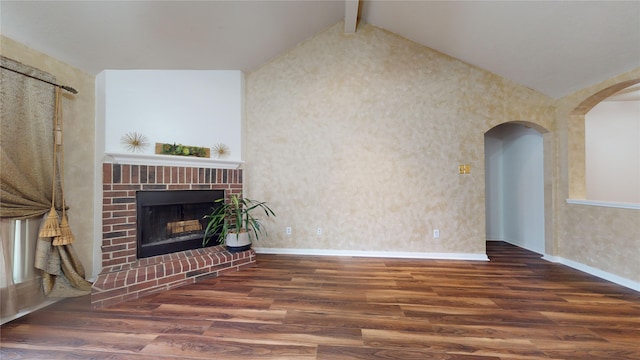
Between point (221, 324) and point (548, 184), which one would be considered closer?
point (221, 324)

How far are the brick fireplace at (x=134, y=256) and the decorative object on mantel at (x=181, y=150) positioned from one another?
0.17 meters

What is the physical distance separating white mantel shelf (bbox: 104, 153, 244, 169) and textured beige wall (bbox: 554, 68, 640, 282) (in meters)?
4.31

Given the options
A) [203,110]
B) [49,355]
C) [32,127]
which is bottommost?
[49,355]

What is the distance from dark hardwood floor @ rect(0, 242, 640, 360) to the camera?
1377 mm

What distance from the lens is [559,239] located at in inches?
117

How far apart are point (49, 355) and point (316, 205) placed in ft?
8.40

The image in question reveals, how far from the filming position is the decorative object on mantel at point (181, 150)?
257 cm

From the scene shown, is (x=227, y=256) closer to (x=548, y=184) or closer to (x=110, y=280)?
(x=110, y=280)

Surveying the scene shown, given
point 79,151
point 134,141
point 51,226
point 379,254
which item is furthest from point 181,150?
point 379,254

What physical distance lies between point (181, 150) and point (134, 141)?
0.44m

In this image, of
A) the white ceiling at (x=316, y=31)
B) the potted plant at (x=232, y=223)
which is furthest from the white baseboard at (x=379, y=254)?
the white ceiling at (x=316, y=31)

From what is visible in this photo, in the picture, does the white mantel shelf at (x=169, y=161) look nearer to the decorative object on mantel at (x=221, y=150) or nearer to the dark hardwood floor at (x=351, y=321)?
the decorative object on mantel at (x=221, y=150)

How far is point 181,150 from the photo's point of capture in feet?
8.80

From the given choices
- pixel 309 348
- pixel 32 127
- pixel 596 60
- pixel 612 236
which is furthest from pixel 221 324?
pixel 596 60
